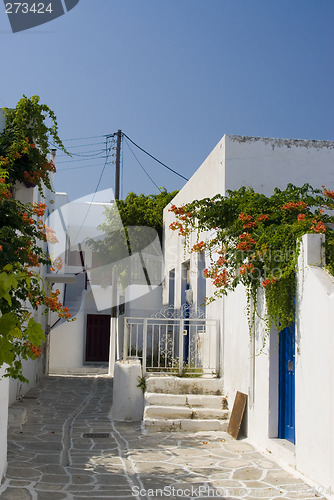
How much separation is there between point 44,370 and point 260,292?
11.3 m

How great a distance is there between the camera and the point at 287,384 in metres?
7.33

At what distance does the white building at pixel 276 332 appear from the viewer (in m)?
5.77

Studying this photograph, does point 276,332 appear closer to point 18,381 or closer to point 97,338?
point 18,381

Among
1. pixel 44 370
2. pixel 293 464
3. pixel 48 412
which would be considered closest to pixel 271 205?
pixel 293 464

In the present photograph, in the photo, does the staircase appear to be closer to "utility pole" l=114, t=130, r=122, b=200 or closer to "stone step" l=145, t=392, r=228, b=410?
"stone step" l=145, t=392, r=228, b=410

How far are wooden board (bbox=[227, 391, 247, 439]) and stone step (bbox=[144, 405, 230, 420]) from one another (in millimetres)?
385

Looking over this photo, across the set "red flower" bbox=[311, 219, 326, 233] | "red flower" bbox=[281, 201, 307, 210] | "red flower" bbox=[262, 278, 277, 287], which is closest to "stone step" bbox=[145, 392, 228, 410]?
"red flower" bbox=[262, 278, 277, 287]

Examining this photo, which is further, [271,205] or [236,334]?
[236,334]

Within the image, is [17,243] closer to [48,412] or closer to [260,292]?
[260,292]

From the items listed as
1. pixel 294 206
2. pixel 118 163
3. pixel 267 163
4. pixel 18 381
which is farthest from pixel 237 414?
pixel 118 163

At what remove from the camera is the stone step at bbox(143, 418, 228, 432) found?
875cm

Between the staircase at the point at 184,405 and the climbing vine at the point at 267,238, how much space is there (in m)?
1.90

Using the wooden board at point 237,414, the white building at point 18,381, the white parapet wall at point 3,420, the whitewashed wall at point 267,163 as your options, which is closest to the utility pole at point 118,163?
the white building at point 18,381

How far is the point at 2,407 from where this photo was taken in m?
5.92
